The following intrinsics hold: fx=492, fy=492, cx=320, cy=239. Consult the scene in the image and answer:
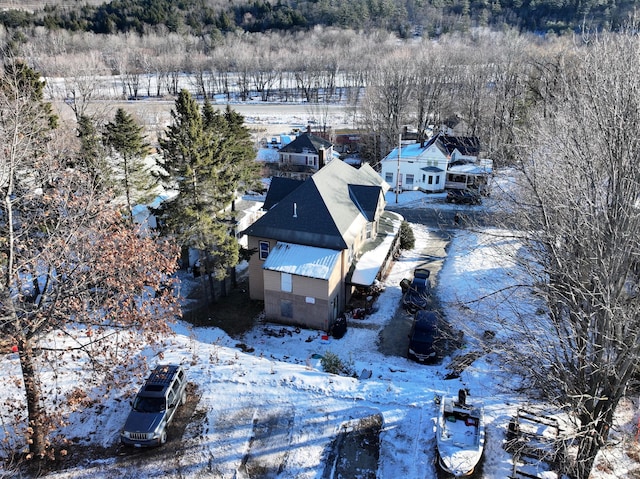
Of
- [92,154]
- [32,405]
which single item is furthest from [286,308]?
[92,154]

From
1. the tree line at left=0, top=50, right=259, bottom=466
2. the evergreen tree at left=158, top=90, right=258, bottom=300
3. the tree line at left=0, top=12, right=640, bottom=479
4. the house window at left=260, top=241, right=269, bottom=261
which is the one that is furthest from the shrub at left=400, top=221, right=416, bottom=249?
the evergreen tree at left=158, top=90, right=258, bottom=300

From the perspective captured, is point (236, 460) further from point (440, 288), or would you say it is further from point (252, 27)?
point (252, 27)

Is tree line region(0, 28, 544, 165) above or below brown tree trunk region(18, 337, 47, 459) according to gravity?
above

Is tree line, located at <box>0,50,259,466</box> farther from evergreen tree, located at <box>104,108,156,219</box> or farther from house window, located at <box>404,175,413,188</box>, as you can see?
house window, located at <box>404,175,413,188</box>

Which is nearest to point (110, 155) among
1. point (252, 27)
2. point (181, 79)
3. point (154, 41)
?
point (181, 79)

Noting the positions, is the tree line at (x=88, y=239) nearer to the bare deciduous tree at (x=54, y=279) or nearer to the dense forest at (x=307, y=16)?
the bare deciduous tree at (x=54, y=279)

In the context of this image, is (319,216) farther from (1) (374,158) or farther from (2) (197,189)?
(1) (374,158)

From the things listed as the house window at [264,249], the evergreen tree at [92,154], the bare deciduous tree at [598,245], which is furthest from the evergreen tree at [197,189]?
the bare deciduous tree at [598,245]
